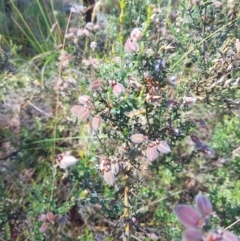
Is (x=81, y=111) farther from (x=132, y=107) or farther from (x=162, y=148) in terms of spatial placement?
(x=162, y=148)

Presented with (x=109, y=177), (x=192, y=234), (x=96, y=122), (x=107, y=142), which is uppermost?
(x=192, y=234)

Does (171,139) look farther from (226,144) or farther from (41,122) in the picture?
(41,122)

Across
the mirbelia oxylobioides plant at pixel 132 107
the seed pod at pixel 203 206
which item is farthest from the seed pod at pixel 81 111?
the seed pod at pixel 203 206

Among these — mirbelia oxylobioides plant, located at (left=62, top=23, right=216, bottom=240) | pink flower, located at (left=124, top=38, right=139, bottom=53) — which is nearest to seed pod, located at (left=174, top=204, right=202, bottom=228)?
mirbelia oxylobioides plant, located at (left=62, top=23, right=216, bottom=240)

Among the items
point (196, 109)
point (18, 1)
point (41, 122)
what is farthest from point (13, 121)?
point (18, 1)

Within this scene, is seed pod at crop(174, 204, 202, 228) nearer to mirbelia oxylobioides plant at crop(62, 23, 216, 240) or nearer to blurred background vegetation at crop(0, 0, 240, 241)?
mirbelia oxylobioides plant at crop(62, 23, 216, 240)

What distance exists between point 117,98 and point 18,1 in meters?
2.24

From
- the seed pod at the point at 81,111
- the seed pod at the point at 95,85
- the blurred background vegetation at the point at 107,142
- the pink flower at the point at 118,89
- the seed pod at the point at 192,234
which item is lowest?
the blurred background vegetation at the point at 107,142

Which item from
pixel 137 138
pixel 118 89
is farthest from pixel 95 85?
pixel 137 138

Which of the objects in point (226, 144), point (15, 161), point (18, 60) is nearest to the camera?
point (226, 144)

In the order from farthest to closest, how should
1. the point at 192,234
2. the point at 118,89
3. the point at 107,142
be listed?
the point at 107,142 → the point at 118,89 → the point at 192,234

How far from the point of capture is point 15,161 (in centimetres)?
206

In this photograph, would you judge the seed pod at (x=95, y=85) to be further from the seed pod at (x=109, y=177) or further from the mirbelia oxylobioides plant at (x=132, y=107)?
the seed pod at (x=109, y=177)

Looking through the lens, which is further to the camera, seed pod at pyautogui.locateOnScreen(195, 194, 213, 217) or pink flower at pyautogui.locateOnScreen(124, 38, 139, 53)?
pink flower at pyautogui.locateOnScreen(124, 38, 139, 53)
